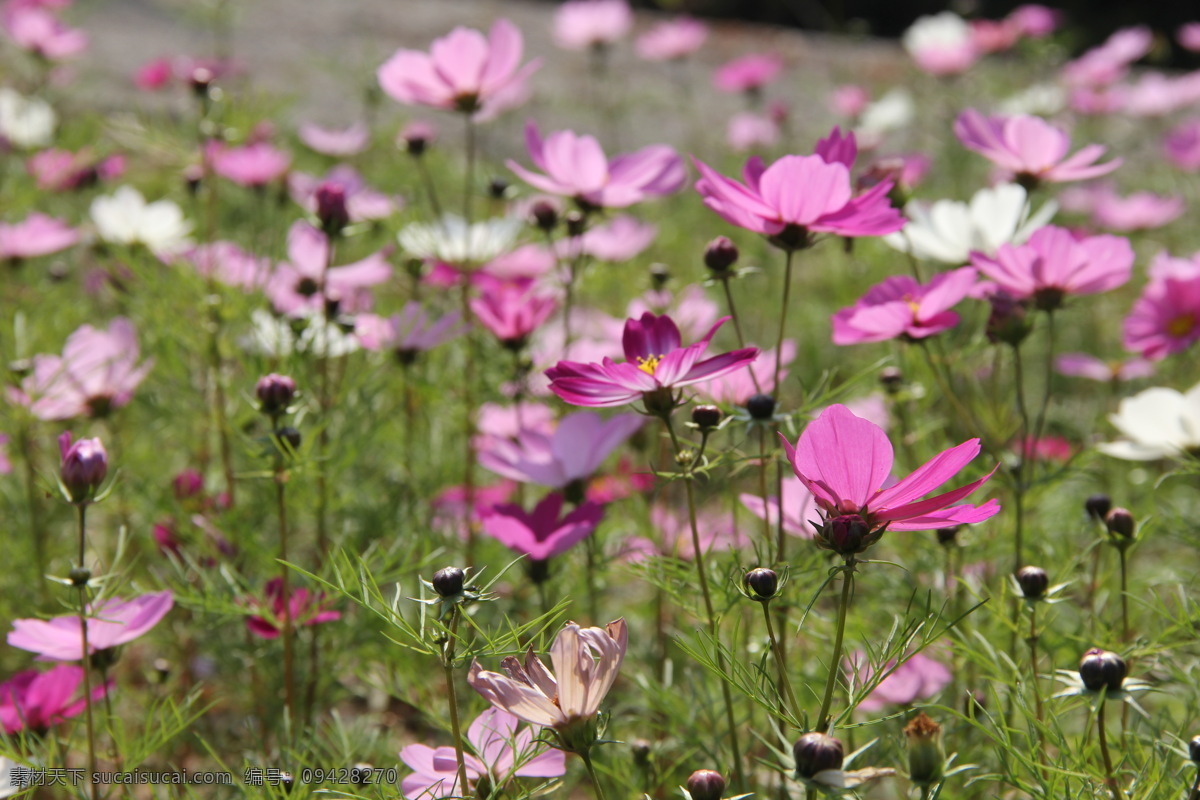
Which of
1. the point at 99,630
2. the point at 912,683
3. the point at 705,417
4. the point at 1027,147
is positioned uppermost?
the point at 1027,147

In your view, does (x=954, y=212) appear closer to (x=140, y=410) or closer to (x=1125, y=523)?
(x=1125, y=523)

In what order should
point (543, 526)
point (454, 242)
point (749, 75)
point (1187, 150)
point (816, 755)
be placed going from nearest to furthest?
1. point (816, 755)
2. point (543, 526)
3. point (454, 242)
4. point (1187, 150)
5. point (749, 75)

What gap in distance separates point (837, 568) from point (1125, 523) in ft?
1.03

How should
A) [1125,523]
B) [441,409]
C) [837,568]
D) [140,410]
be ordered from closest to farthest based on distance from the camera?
[837,568], [1125,523], [441,409], [140,410]

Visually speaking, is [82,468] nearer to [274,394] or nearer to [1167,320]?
[274,394]

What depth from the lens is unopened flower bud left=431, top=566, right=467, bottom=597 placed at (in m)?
0.53

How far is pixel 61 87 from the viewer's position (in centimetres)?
261

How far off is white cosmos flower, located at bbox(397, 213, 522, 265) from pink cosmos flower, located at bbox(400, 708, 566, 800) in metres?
0.59

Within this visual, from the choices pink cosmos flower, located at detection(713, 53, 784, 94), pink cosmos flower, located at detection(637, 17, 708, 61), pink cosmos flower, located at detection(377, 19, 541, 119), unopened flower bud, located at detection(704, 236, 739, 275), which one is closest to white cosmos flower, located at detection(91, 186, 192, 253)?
pink cosmos flower, located at detection(377, 19, 541, 119)

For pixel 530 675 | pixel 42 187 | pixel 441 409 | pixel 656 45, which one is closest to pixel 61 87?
pixel 42 187

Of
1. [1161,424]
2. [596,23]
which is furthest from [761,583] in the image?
[596,23]

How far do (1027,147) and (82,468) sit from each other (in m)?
0.75

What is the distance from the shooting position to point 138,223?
1298mm

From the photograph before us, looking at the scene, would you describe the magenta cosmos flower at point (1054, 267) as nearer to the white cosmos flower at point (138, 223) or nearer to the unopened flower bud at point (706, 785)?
the unopened flower bud at point (706, 785)
